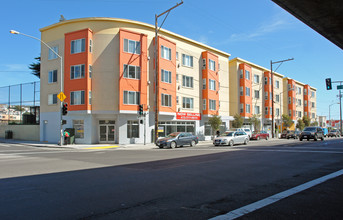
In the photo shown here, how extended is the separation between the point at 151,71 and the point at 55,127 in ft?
43.4

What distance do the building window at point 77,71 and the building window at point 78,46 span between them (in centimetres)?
181

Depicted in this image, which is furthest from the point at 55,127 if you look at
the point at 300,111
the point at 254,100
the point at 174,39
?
the point at 300,111

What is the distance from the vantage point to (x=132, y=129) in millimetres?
29234

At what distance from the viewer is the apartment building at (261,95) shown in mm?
46562

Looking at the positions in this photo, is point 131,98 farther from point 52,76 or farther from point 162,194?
point 162,194

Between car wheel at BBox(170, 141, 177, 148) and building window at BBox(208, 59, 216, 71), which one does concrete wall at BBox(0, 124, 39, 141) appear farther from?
building window at BBox(208, 59, 216, 71)

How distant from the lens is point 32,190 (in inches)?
273

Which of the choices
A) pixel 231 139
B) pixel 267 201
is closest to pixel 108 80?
pixel 231 139

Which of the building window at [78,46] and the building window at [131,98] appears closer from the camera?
the building window at [131,98]

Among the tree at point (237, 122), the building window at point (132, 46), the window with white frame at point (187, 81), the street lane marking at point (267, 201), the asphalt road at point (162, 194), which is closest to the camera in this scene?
the street lane marking at point (267, 201)

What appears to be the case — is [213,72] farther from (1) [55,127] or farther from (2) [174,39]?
(1) [55,127]

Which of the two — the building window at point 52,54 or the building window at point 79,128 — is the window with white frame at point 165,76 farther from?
the building window at point 52,54

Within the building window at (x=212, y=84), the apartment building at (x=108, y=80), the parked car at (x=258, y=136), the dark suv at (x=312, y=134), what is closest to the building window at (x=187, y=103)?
the apartment building at (x=108, y=80)

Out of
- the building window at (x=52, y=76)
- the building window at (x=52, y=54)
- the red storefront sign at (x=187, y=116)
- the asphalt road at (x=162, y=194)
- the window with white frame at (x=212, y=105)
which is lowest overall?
the asphalt road at (x=162, y=194)
